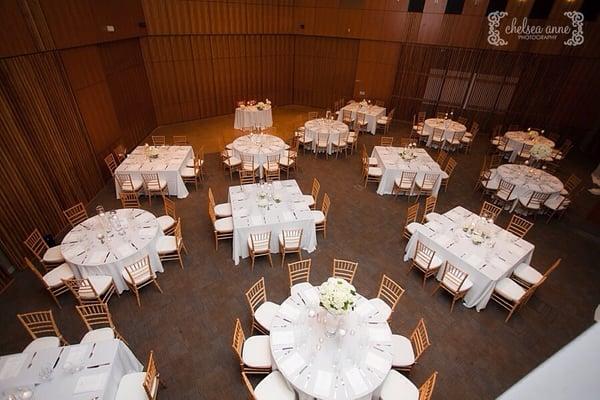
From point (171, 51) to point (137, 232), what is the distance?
10.1 metres

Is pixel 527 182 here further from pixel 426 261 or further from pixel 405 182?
pixel 426 261

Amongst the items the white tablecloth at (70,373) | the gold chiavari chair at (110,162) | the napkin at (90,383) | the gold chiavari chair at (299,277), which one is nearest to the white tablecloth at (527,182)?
the gold chiavari chair at (299,277)

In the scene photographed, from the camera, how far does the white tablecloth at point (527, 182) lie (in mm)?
8836

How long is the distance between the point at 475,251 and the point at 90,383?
693 centimetres

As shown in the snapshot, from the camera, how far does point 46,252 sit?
6570 mm

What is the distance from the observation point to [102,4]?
9406 mm

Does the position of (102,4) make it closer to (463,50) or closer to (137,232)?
(137,232)

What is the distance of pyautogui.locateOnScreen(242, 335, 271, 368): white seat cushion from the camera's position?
475 centimetres

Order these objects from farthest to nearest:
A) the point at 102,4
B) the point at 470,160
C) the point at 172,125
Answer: the point at 172,125 < the point at 470,160 < the point at 102,4

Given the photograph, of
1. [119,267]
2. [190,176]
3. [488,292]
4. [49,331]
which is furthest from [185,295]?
[488,292]

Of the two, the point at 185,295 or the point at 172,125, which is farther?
Result: the point at 172,125

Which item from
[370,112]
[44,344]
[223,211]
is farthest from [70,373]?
[370,112]

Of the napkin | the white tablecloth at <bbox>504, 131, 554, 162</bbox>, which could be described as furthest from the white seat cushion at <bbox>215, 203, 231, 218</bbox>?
the white tablecloth at <bbox>504, 131, 554, 162</bbox>

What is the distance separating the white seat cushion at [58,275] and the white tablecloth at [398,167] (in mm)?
8170
